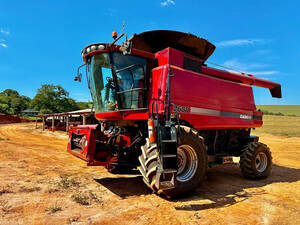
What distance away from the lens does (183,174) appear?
4480mm

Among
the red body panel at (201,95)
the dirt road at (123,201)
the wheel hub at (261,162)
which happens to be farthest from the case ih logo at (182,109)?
the wheel hub at (261,162)

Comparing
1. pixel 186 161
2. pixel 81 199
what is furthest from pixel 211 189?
pixel 81 199

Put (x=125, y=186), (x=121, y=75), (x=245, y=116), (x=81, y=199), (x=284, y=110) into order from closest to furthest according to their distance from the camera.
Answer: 1. (x=81, y=199)
2. (x=125, y=186)
3. (x=121, y=75)
4. (x=245, y=116)
5. (x=284, y=110)

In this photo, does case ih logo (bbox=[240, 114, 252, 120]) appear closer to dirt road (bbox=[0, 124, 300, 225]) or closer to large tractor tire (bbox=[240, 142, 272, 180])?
large tractor tire (bbox=[240, 142, 272, 180])

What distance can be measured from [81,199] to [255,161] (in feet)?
16.7

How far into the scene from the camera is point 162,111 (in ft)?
15.6

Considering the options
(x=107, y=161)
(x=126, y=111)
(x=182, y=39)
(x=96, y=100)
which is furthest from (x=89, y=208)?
(x=182, y=39)

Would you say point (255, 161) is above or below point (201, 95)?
below

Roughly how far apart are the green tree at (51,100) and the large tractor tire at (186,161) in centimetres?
6225

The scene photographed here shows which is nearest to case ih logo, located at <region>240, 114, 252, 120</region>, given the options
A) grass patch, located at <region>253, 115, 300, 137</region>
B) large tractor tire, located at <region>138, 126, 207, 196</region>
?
large tractor tire, located at <region>138, 126, 207, 196</region>

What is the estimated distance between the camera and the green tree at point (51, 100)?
2421 inches

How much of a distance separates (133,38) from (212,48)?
249 centimetres

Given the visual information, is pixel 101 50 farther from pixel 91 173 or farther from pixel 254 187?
pixel 254 187

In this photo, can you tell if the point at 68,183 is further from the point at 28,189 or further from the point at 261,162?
the point at 261,162
